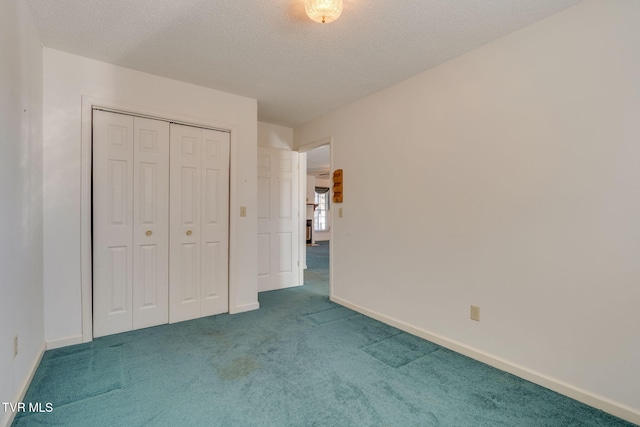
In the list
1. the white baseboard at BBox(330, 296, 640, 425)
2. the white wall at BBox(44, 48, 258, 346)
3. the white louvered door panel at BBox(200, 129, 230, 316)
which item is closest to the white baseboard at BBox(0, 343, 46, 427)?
the white wall at BBox(44, 48, 258, 346)

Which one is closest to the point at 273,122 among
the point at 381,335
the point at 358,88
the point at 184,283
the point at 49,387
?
the point at 358,88

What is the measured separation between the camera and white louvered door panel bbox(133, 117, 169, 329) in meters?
2.72

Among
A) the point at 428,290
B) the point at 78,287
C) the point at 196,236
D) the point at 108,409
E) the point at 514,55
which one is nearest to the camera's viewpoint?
the point at 108,409

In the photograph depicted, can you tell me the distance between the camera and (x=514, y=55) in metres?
2.06

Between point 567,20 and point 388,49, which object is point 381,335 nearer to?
point 388,49

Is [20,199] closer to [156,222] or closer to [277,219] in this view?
[156,222]

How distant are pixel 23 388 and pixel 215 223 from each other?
1809 mm

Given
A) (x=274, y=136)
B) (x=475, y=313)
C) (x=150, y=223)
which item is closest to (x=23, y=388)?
(x=150, y=223)

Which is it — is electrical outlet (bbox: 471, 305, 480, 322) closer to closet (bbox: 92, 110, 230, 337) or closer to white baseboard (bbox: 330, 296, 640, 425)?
white baseboard (bbox: 330, 296, 640, 425)

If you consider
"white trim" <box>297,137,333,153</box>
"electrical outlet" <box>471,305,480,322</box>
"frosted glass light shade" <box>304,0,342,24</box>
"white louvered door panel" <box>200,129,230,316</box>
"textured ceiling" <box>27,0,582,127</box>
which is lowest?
"electrical outlet" <box>471,305,480,322</box>

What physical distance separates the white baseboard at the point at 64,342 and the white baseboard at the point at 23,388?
0.19 feet

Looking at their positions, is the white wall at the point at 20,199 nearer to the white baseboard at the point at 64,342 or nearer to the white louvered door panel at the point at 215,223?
the white baseboard at the point at 64,342

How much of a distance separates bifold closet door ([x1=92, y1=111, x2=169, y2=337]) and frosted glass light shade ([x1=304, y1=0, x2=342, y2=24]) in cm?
190

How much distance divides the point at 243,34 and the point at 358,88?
131 cm
